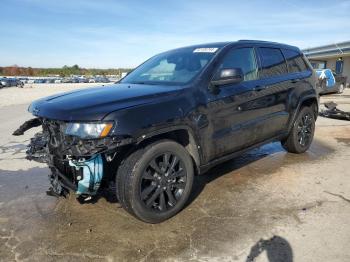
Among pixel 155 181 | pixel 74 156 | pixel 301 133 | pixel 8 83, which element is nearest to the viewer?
pixel 74 156

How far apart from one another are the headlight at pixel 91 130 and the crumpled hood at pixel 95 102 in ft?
0.19

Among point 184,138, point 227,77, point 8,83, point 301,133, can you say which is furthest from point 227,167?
point 8,83

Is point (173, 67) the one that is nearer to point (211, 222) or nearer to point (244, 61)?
point (244, 61)

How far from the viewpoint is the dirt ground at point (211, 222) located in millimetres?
3115

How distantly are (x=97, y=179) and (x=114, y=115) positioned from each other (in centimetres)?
71

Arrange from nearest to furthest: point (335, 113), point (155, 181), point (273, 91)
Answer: point (155, 181)
point (273, 91)
point (335, 113)

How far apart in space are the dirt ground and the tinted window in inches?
57.9

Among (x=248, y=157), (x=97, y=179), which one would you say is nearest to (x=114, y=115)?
(x=97, y=179)

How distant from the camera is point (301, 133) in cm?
603

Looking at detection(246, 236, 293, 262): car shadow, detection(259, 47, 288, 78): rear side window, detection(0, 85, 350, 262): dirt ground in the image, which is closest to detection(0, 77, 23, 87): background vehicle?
detection(0, 85, 350, 262): dirt ground

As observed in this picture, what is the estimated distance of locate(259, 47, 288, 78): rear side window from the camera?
499cm

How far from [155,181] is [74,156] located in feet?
2.75

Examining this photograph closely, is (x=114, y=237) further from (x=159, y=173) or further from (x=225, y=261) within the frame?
(x=225, y=261)

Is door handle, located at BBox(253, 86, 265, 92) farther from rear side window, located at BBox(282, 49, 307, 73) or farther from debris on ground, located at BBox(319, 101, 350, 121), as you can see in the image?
debris on ground, located at BBox(319, 101, 350, 121)
